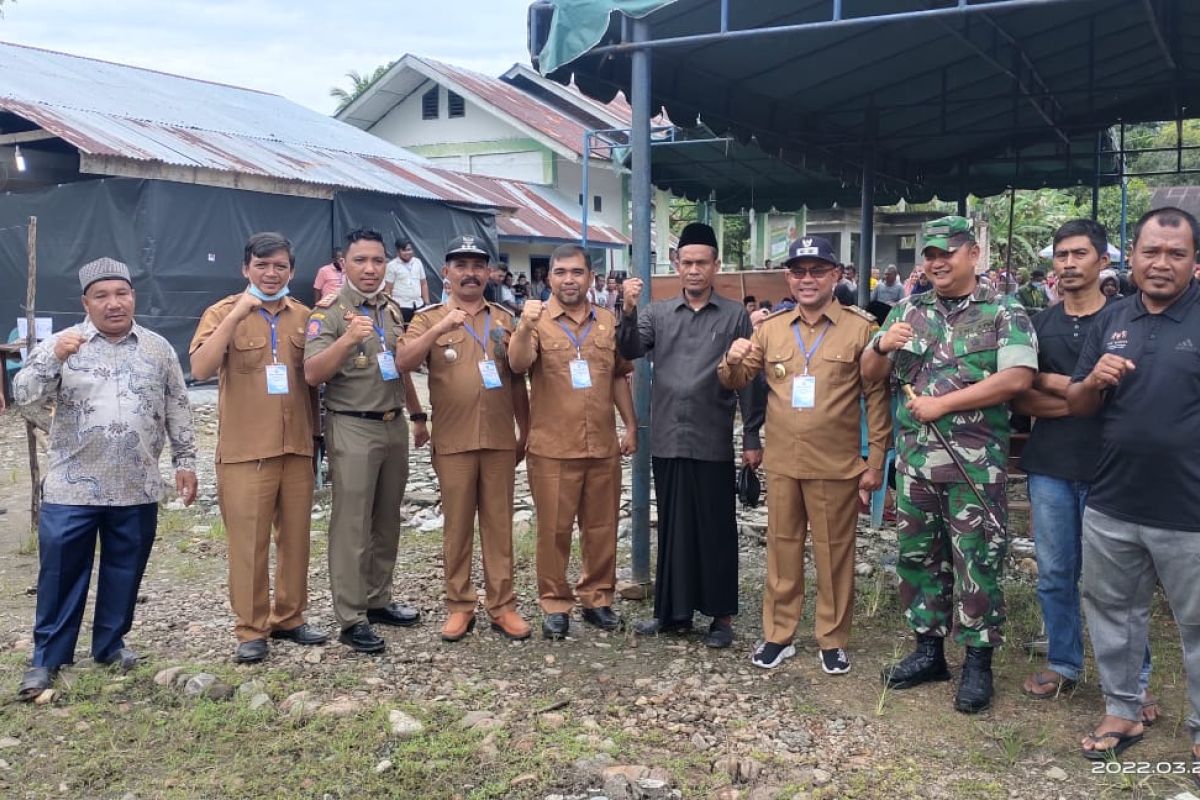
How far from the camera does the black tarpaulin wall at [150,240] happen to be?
1151 cm

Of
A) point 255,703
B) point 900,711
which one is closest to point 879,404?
point 900,711

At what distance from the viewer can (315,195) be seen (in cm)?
1327

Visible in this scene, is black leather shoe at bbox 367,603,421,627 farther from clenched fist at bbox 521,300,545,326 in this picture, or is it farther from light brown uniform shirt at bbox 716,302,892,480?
light brown uniform shirt at bbox 716,302,892,480

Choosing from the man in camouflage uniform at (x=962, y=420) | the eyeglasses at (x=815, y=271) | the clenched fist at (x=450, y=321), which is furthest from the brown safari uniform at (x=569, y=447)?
the man in camouflage uniform at (x=962, y=420)

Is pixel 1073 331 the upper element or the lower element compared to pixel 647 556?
upper

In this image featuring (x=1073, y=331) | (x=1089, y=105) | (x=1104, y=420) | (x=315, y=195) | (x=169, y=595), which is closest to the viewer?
(x=1104, y=420)

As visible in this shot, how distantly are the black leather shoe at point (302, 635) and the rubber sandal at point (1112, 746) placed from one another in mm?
3275

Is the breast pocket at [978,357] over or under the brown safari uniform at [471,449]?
over

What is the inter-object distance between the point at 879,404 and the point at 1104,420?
94 centimetres

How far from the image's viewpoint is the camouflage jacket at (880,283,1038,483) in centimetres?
377

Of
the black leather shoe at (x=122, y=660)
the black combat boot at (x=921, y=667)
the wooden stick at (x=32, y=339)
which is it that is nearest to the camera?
the black combat boot at (x=921, y=667)

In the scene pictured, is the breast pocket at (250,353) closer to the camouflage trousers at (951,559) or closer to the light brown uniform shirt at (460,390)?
the light brown uniform shirt at (460,390)

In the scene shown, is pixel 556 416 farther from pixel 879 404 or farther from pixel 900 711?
pixel 900 711

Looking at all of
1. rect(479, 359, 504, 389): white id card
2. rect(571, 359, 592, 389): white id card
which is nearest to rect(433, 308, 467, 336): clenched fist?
rect(479, 359, 504, 389): white id card
